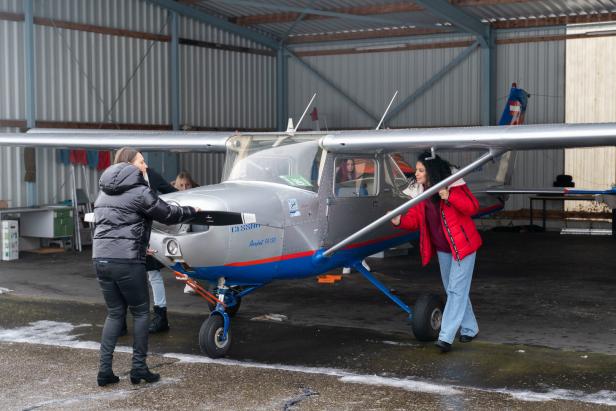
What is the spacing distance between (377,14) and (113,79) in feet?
20.0

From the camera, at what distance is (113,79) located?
17984mm

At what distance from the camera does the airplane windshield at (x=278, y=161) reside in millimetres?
7922

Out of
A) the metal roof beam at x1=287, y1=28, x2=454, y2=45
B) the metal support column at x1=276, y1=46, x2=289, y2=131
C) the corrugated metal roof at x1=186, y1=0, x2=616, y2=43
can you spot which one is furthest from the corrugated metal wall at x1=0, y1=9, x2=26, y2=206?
the metal roof beam at x1=287, y1=28, x2=454, y2=45

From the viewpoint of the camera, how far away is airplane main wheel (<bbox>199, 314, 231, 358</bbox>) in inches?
285

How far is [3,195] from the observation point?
15.9 metres

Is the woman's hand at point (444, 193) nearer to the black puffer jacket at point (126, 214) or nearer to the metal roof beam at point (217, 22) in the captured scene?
the black puffer jacket at point (126, 214)

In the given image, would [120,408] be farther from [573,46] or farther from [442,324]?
[573,46]

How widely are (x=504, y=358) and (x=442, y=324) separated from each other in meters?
0.60

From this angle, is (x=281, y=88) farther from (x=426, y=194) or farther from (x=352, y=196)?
(x=426, y=194)

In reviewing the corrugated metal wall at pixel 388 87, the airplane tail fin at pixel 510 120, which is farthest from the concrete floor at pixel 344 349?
the corrugated metal wall at pixel 388 87

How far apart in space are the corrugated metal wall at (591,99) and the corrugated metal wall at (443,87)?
26 cm

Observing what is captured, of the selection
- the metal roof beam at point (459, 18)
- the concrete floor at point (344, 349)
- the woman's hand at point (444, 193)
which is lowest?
the concrete floor at point (344, 349)

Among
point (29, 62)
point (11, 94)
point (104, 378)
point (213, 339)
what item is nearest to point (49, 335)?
point (213, 339)

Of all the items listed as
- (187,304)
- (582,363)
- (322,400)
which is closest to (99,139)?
(187,304)
